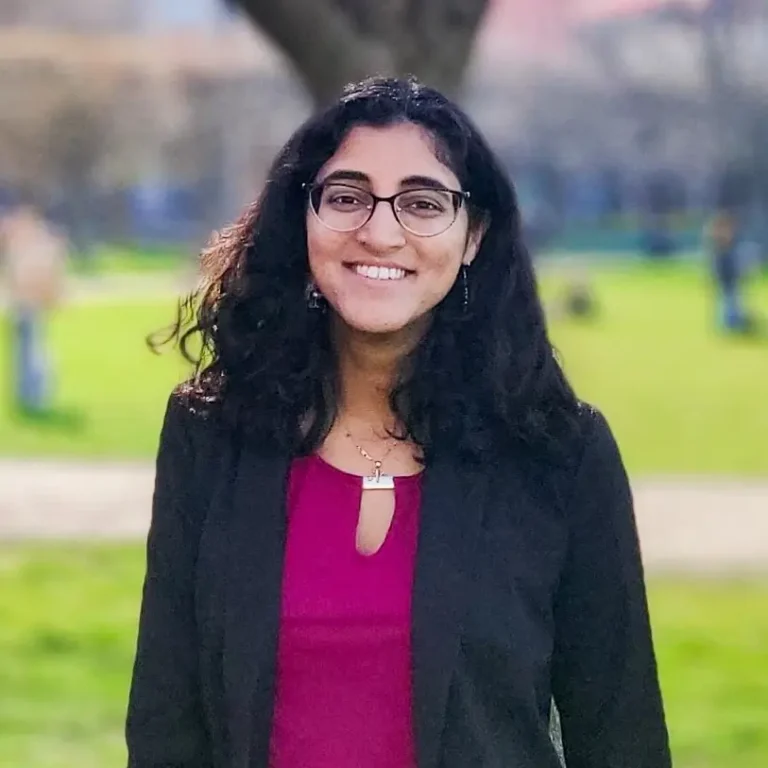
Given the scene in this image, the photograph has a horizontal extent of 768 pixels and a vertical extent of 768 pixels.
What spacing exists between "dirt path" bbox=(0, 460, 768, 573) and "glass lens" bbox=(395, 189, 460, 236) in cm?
479

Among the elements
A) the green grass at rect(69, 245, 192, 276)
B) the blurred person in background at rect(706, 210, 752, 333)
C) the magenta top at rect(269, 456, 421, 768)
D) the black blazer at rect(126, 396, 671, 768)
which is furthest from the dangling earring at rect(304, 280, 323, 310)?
the green grass at rect(69, 245, 192, 276)

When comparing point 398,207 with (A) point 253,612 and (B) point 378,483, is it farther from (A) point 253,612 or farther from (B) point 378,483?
(A) point 253,612

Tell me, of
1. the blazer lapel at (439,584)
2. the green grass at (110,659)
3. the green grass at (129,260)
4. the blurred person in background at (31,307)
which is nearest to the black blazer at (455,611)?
the blazer lapel at (439,584)

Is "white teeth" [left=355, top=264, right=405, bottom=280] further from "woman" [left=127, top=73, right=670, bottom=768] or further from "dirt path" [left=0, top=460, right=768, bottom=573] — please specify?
"dirt path" [left=0, top=460, right=768, bottom=573]

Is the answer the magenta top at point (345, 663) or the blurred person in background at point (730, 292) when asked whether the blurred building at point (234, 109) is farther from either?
the magenta top at point (345, 663)

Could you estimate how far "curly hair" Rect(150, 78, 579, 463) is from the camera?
2.08 meters

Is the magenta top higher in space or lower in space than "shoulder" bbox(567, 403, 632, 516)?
lower

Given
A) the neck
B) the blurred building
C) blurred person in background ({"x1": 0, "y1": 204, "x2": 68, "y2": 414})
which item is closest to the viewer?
the neck

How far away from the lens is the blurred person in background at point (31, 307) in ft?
40.7

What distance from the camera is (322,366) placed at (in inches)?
→ 86.5

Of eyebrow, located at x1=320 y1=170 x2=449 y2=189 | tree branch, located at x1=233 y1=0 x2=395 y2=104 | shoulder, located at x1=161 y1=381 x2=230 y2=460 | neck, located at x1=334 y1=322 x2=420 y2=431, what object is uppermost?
tree branch, located at x1=233 y1=0 x2=395 y2=104

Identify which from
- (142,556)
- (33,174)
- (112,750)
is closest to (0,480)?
(142,556)

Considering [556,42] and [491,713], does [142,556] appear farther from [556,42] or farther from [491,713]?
[556,42]

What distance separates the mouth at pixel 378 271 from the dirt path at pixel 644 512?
4.82m
